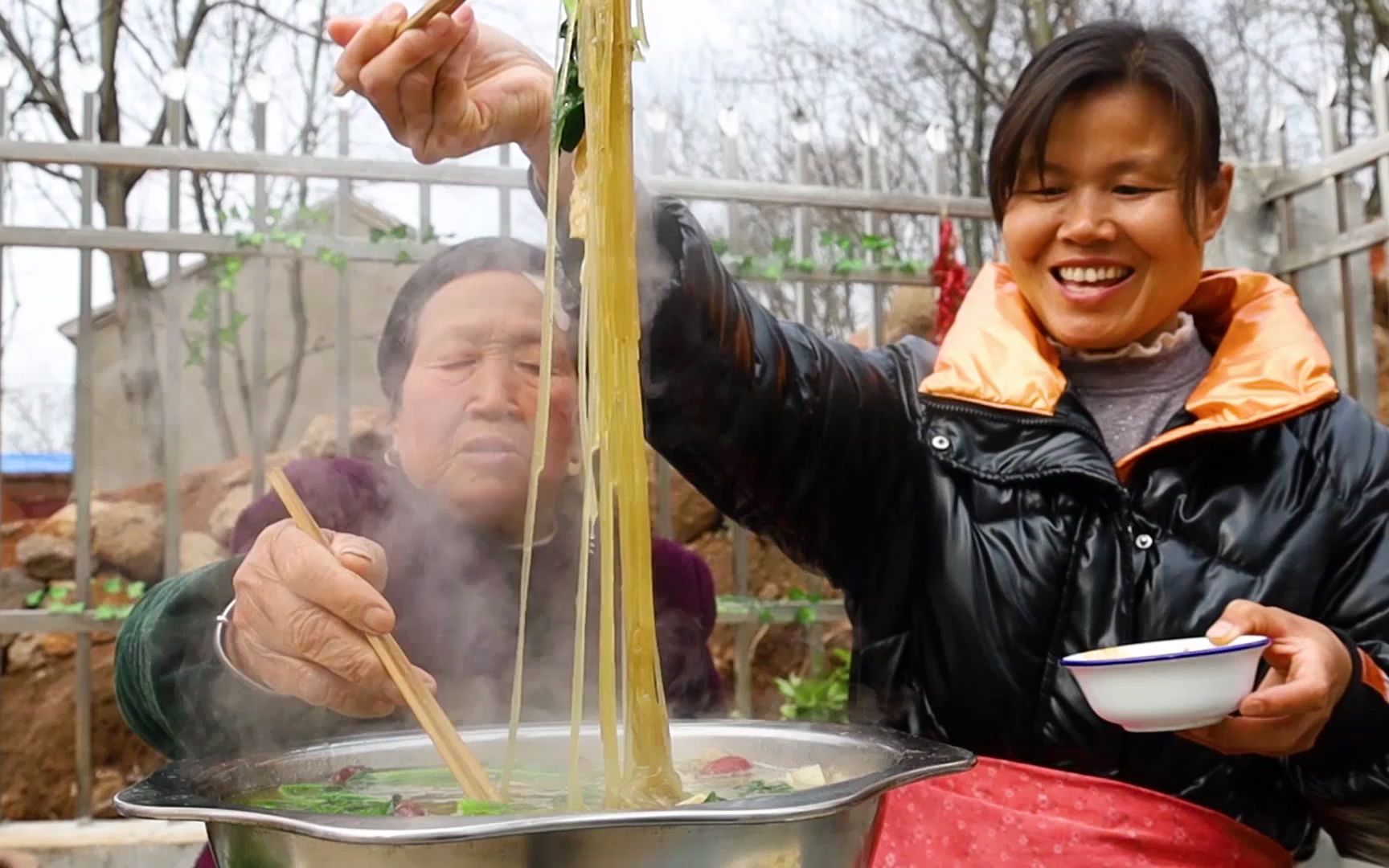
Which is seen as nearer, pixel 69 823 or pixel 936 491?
pixel 936 491

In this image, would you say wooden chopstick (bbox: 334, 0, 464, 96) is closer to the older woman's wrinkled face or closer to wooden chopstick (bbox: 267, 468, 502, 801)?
wooden chopstick (bbox: 267, 468, 502, 801)

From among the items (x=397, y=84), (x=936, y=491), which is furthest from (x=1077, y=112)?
(x=397, y=84)

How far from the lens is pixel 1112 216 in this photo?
1.76m

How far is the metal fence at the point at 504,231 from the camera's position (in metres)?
3.54

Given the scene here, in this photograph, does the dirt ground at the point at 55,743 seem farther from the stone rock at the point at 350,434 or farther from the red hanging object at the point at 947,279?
the red hanging object at the point at 947,279

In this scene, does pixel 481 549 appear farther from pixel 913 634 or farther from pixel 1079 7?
pixel 1079 7

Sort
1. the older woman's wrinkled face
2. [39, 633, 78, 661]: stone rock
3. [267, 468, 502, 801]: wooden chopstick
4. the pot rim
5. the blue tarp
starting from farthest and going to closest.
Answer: the blue tarp < [39, 633, 78, 661]: stone rock < the older woman's wrinkled face < [267, 468, 502, 801]: wooden chopstick < the pot rim

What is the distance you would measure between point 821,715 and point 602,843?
3806 mm

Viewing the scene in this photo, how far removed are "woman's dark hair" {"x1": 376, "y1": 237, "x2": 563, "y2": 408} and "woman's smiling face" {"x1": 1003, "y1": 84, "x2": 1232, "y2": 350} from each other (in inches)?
33.2

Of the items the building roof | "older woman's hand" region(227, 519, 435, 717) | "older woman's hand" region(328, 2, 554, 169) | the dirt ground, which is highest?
the building roof

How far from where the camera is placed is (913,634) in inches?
71.0

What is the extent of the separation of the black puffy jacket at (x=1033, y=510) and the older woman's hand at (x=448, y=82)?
0.87 feet

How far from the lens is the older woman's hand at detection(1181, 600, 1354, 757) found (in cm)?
132

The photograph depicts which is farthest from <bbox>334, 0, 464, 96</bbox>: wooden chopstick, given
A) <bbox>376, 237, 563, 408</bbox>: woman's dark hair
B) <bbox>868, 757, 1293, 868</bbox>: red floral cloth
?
<bbox>868, 757, 1293, 868</bbox>: red floral cloth
